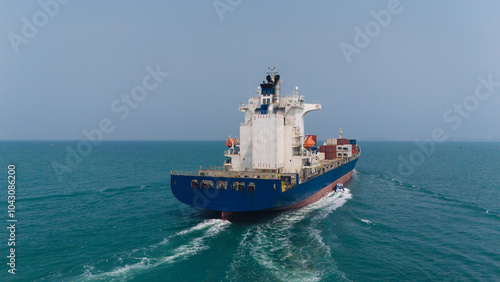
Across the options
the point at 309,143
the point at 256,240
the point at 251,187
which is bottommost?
the point at 256,240

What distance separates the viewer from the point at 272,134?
29.8 m

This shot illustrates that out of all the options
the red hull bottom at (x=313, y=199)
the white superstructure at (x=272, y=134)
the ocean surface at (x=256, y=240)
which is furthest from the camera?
the white superstructure at (x=272, y=134)

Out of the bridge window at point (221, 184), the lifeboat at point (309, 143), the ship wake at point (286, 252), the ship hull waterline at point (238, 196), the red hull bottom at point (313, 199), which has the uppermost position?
the lifeboat at point (309, 143)

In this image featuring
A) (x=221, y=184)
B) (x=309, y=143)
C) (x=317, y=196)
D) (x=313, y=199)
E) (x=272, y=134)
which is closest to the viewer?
(x=221, y=184)

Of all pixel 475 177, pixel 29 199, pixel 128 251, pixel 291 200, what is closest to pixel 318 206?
pixel 291 200

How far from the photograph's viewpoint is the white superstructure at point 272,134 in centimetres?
3003

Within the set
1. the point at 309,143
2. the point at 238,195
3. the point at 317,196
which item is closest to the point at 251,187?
the point at 238,195

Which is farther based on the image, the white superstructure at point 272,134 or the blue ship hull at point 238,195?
the white superstructure at point 272,134

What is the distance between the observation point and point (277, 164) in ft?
98.7

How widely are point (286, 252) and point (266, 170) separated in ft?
36.9

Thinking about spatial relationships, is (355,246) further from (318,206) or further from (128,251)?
(128,251)

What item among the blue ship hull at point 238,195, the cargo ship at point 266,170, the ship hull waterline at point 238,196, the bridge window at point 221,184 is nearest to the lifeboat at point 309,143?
the cargo ship at point 266,170

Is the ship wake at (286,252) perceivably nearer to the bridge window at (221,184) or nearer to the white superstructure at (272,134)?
the bridge window at (221,184)

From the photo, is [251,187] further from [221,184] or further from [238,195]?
[221,184]
